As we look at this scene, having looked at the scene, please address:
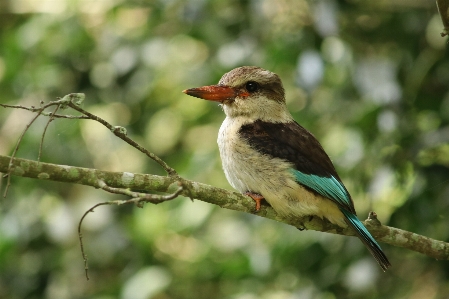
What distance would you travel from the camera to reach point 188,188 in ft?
7.82

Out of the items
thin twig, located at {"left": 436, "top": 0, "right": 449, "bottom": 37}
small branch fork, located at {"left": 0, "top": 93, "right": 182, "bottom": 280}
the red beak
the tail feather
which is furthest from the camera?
the red beak

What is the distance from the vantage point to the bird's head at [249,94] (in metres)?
3.57

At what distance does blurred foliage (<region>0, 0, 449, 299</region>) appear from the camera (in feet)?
11.6

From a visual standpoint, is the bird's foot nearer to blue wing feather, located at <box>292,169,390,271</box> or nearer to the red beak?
blue wing feather, located at <box>292,169,390,271</box>

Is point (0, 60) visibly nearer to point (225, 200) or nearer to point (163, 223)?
point (163, 223)

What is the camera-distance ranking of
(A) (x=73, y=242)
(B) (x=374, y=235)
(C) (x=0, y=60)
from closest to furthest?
1. (B) (x=374, y=235)
2. (A) (x=73, y=242)
3. (C) (x=0, y=60)

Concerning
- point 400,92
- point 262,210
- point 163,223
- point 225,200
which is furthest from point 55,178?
point 163,223

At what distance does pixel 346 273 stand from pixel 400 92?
100 cm

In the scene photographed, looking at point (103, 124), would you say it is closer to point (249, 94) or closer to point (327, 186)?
point (327, 186)

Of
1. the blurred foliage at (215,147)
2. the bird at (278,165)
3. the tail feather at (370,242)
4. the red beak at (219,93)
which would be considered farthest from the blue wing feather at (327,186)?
the red beak at (219,93)

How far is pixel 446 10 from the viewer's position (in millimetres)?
2574

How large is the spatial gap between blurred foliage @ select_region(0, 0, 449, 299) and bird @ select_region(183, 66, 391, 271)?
294 mm

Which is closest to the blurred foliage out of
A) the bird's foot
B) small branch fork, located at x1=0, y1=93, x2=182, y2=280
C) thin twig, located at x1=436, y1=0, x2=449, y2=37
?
the bird's foot

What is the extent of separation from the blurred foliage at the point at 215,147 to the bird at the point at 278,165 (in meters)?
0.29
